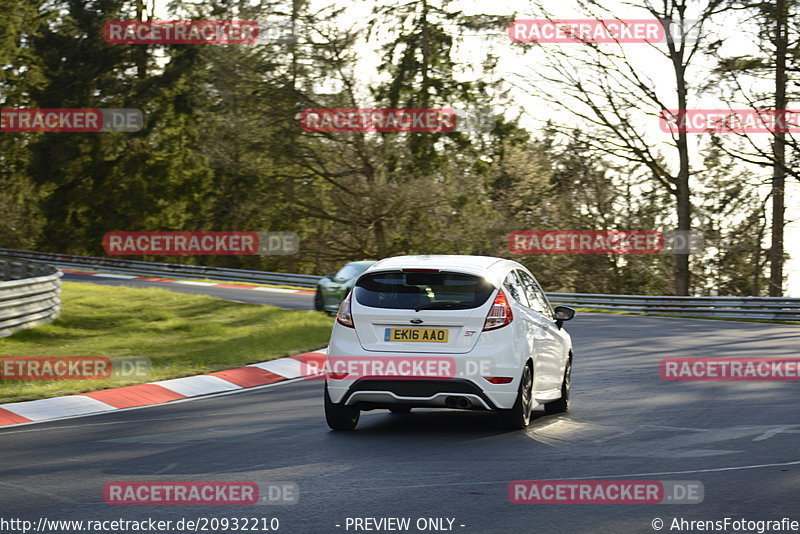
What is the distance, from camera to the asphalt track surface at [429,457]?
6.43 metres

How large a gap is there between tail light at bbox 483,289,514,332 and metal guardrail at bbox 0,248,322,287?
1213 inches

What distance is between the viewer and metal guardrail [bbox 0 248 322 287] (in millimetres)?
41812

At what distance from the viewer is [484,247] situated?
46.8 m

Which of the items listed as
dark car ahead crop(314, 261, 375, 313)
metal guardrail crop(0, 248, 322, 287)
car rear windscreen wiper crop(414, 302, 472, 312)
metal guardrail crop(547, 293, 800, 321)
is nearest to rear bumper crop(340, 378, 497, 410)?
car rear windscreen wiper crop(414, 302, 472, 312)

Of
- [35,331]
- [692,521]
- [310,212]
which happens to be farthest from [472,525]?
[310,212]

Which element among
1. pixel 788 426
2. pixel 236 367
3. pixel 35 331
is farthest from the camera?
pixel 35 331

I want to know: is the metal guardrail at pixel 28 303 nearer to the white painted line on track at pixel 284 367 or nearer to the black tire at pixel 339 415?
the white painted line on track at pixel 284 367

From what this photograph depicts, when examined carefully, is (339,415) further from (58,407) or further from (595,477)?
(58,407)

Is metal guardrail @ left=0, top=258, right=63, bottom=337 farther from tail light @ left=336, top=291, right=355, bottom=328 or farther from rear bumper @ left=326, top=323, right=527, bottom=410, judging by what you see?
rear bumper @ left=326, top=323, right=527, bottom=410

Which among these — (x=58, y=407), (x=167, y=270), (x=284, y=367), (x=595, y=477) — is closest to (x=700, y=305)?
(x=284, y=367)

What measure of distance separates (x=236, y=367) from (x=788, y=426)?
8239 mm

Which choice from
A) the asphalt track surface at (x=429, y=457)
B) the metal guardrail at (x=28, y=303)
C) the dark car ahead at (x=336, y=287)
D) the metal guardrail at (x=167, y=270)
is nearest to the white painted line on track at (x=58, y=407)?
the asphalt track surface at (x=429, y=457)

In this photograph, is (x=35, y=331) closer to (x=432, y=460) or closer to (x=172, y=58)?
(x=432, y=460)

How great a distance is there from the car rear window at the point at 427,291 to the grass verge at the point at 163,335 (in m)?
4.96
